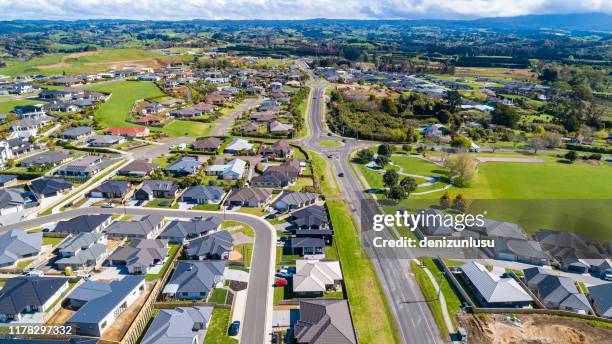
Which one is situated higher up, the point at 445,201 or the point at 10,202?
the point at 445,201

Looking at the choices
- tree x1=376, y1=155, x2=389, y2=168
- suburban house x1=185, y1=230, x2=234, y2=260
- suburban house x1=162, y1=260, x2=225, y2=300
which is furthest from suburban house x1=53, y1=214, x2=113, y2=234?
tree x1=376, y1=155, x2=389, y2=168

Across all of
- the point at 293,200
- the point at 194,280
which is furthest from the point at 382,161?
the point at 194,280

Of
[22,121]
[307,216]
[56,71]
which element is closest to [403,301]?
[307,216]

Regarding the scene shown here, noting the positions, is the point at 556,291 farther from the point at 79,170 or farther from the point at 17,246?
the point at 79,170

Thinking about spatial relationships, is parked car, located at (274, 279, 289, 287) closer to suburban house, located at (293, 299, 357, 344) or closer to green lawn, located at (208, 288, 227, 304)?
suburban house, located at (293, 299, 357, 344)

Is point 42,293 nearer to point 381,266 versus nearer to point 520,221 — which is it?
point 381,266

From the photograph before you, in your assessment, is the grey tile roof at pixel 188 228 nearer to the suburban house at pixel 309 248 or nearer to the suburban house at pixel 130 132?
the suburban house at pixel 309 248
